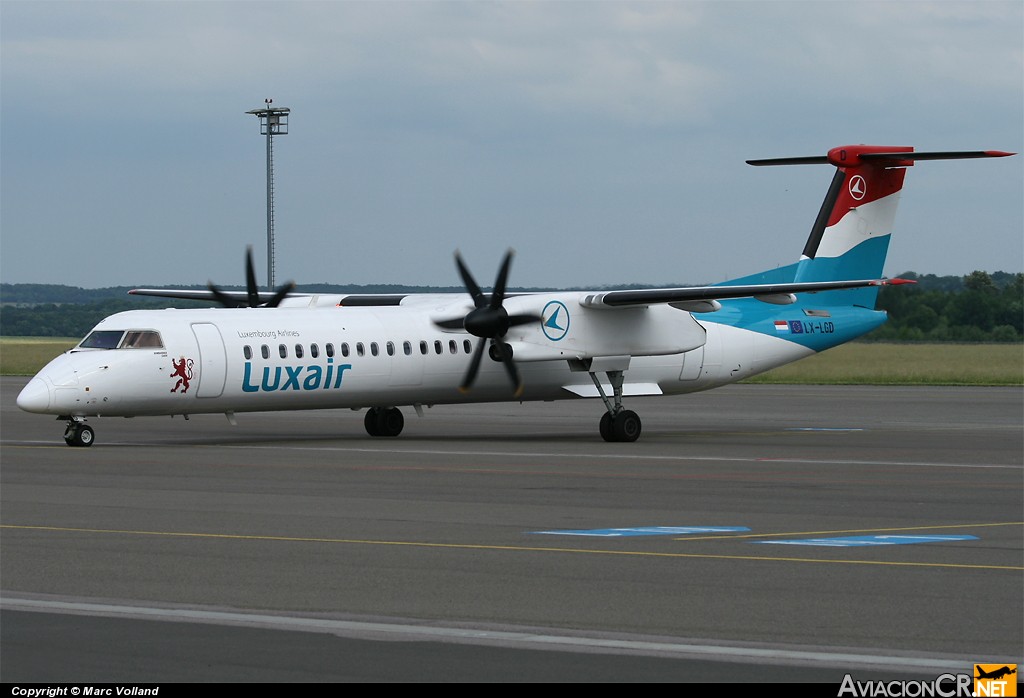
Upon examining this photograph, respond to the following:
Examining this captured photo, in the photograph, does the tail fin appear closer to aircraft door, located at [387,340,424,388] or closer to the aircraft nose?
aircraft door, located at [387,340,424,388]

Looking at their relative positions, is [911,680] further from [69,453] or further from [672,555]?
[69,453]

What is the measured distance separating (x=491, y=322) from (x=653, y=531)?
44.2 ft

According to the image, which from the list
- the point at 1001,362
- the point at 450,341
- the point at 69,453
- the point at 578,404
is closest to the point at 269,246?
the point at 578,404

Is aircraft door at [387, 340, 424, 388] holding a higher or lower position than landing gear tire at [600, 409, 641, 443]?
higher

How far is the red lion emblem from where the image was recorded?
24.8 m

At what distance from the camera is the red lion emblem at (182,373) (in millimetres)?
24844

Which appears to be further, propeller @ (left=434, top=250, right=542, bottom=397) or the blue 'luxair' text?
propeller @ (left=434, top=250, right=542, bottom=397)

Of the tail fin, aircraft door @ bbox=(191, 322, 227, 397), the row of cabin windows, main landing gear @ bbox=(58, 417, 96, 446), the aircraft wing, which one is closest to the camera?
main landing gear @ bbox=(58, 417, 96, 446)

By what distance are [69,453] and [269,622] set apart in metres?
15.4

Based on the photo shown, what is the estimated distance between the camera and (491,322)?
27422 mm

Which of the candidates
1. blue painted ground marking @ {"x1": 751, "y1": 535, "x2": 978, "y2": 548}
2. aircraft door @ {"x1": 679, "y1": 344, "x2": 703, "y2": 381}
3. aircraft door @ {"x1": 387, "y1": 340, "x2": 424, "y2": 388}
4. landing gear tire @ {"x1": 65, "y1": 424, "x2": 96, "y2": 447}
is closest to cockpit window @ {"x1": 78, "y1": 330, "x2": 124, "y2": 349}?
landing gear tire @ {"x1": 65, "y1": 424, "x2": 96, "y2": 447}

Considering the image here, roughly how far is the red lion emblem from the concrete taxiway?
1100 millimetres

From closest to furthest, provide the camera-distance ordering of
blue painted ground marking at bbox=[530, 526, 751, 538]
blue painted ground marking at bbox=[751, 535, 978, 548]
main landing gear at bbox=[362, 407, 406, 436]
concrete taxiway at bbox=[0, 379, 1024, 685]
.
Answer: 1. concrete taxiway at bbox=[0, 379, 1024, 685]
2. blue painted ground marking at bbox=[751, 535, 978, 548]
3. blue painted ground marking at bbox=[530, 526, 751, 538]
4. main landing gear at bbox=[362, 407, 406, 436]

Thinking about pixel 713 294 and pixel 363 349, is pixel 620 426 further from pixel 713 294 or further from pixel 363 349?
pixel 363 349
